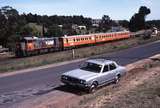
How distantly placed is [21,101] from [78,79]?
120 inches

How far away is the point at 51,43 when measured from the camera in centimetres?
5250

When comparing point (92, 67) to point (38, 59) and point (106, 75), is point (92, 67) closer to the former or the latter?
point (106, 75)

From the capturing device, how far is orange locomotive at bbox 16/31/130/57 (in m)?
47.2

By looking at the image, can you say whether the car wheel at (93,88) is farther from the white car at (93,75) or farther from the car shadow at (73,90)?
the car shadow at (73,90)

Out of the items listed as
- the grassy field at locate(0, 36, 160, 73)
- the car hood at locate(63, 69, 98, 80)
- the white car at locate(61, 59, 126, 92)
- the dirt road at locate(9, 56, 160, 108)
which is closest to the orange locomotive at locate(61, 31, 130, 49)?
the grassy field at locate(0, 36, 160, 73)

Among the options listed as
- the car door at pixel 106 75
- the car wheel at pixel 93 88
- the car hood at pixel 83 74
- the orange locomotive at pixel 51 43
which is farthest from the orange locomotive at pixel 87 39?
the car wheel at pixel 93 88

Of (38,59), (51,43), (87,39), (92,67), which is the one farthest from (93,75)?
(87,39)

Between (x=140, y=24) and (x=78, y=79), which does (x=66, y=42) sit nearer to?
(x=78, y=79)

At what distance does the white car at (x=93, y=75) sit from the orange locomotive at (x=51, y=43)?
97.6 ft

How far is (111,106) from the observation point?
1191 centimetres

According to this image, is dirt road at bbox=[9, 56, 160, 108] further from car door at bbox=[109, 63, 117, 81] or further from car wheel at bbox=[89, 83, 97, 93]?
car door at bbox=[109, 63, 117, 81]

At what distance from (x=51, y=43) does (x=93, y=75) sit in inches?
1425

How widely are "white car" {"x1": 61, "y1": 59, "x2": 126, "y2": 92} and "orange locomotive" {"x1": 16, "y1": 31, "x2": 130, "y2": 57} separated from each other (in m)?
29.7

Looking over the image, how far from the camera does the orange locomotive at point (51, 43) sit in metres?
47.2
